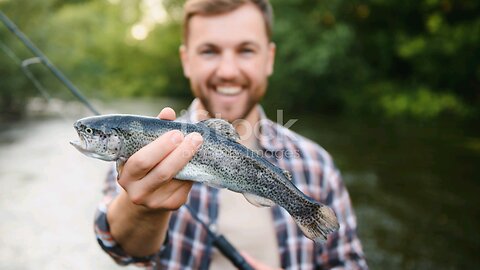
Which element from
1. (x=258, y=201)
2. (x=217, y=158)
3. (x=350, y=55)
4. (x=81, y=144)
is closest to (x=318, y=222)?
(x=258, y=201)

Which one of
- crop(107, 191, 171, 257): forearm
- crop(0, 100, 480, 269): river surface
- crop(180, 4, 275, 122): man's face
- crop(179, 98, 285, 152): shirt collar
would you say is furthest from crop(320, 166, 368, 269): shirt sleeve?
crop(0, 100, 480, 269): river surface

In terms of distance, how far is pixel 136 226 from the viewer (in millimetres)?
2473

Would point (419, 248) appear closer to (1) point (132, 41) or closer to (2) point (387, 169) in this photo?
(2) point (387, 169)

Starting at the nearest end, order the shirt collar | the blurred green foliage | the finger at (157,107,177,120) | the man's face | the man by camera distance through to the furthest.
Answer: the finger at (157,107,177,120), the man, the man's face, the shirt collar, the blurred green foliage

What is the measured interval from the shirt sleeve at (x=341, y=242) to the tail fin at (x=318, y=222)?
50.7 inches

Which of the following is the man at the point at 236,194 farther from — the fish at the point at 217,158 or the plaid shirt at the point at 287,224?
the fish at the point at 217,158

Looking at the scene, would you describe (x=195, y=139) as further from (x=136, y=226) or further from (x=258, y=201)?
(x=136, y=226)

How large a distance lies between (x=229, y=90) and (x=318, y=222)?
166cm

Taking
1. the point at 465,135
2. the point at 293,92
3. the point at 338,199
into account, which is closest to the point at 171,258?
the point at 338,199

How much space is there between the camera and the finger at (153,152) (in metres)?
1.87

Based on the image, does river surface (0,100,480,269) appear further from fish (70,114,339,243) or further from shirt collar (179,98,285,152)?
fish (70,114,339,243)

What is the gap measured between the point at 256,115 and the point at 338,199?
0.97 metres

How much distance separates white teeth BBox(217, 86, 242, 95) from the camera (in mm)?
3512

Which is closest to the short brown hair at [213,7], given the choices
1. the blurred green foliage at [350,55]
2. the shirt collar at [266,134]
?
the shirt collar at [266,134]
